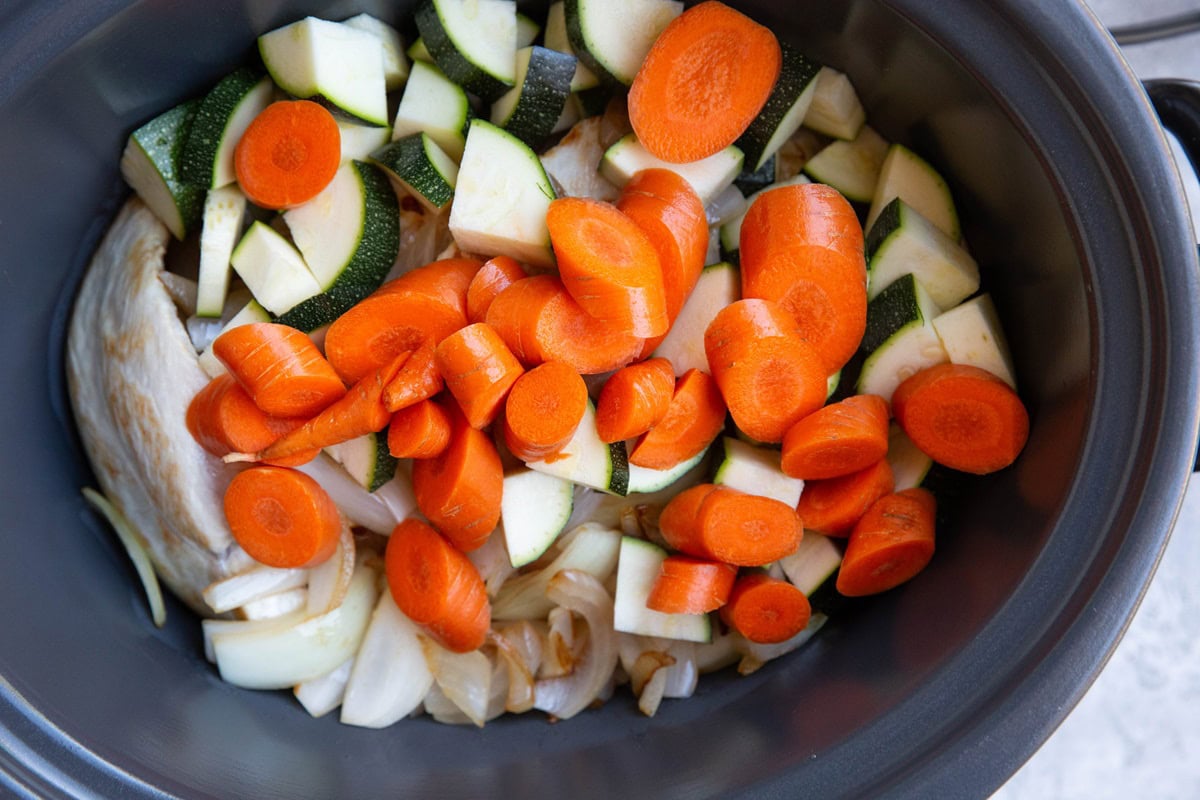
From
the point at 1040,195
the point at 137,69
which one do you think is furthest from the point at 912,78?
the point at 137,69

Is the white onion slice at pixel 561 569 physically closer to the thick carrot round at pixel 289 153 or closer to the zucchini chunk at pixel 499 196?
the zucchini chunk at pixel 499 196

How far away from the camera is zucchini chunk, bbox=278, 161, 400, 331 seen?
1.73 meters

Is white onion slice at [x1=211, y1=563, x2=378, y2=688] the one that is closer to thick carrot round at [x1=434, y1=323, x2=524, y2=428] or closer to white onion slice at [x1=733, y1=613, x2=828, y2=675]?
thick carrot round at [x1=434, y1=323, x2=524, y2=428]

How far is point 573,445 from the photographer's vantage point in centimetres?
171

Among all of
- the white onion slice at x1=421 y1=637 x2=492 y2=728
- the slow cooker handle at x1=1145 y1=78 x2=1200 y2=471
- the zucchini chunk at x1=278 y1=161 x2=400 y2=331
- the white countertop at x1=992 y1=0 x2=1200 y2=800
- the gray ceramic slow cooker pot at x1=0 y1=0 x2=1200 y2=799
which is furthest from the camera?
the white countertop at x1=992 y1=0 x2=1200 y2=800

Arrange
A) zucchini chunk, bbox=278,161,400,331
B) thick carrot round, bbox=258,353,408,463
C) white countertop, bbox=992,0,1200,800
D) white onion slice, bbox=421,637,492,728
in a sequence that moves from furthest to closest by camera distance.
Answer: white countertop, bbox=992,0,1200,800, white onion slice, bbox=421,637,492,728, zucchini chunk, bbox=278,161,400,331, thick carrot round, bbox=258,353,408,463

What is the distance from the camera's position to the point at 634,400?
5.28 feet

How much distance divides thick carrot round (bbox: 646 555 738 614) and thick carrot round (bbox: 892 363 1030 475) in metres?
0.45

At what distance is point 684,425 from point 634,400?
0.14 m

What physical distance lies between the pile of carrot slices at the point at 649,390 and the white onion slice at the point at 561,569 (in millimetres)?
97

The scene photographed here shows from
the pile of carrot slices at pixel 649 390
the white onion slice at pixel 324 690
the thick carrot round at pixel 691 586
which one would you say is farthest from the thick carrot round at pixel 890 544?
the white onion slice at pixel 324 690

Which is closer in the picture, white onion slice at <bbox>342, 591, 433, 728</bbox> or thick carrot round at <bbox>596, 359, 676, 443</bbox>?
thick carrot round at <bbox>596, 359, 676, 443</bbox>

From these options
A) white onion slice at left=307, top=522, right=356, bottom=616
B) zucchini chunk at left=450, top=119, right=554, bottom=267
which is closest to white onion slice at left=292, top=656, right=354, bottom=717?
white onion slice at left=307, top=522, right=356, bottom=616

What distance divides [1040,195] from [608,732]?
129cm
